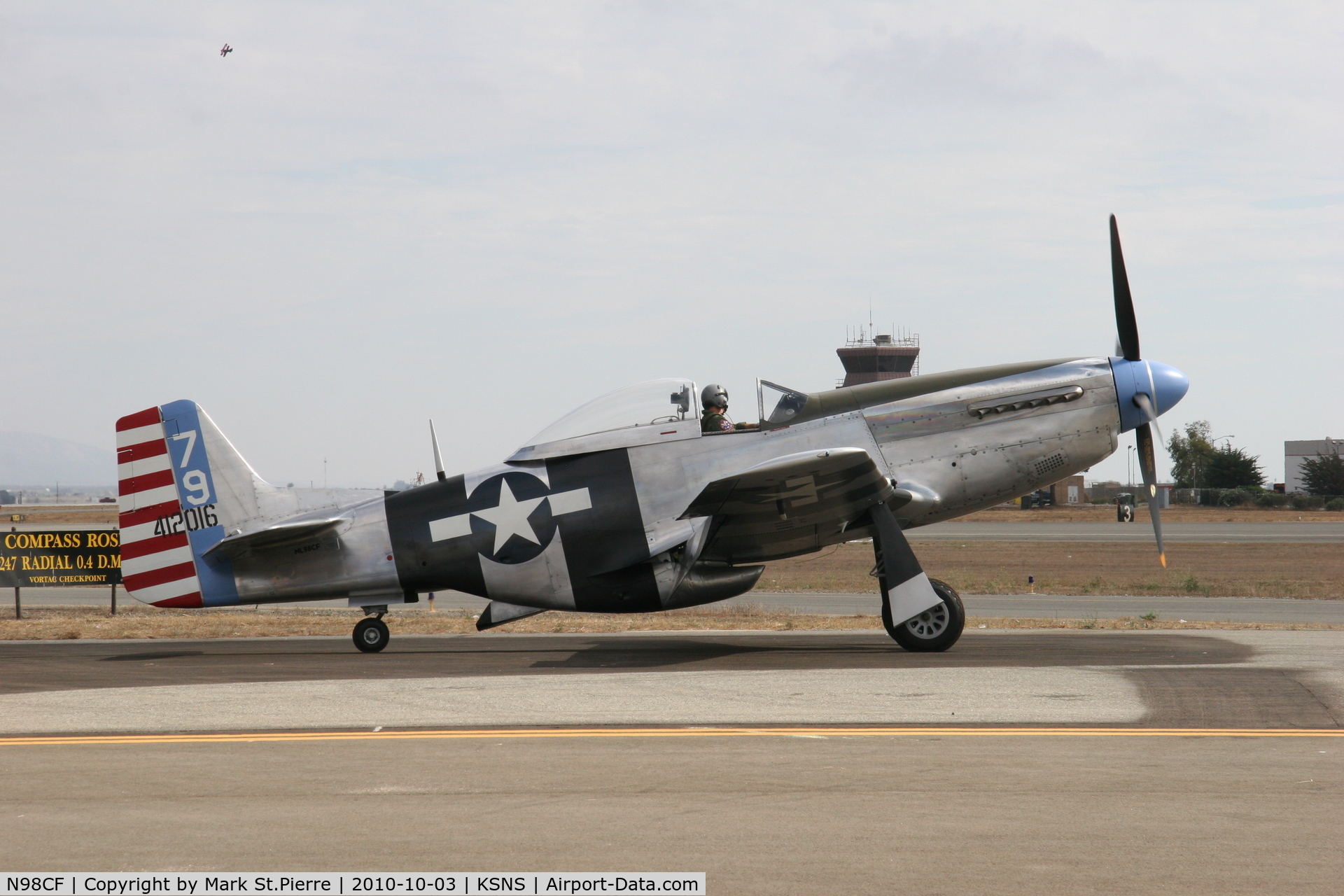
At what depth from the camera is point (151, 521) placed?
45.5ft

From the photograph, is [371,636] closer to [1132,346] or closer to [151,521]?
[151,521]

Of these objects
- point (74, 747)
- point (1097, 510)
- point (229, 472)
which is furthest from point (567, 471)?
point (1097, 510)

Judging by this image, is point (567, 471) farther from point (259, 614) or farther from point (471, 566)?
point (259, 614)

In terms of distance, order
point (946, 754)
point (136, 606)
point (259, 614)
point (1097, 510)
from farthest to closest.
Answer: point (1097, 510) → point (136, 606) → point (259, 614) → point (946, 754)

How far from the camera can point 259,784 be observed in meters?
6.55

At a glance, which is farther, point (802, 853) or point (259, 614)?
point (259, 614)

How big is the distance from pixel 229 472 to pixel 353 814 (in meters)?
9.19

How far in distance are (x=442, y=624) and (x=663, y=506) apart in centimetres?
672

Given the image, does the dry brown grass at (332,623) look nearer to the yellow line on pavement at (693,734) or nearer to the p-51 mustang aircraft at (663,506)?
the p-51 mustang aircraft at (663,506)

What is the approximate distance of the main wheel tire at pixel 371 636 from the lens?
1394 centimetres

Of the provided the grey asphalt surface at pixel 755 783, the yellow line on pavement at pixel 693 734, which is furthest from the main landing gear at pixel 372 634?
the yellow line on pavement at pixel 693 734

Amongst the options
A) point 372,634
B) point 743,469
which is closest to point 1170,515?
point 743,469

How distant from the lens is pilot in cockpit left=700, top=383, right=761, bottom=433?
13.2 m

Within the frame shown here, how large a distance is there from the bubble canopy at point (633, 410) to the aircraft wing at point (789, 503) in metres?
1.31
